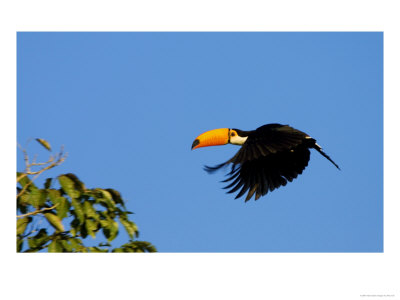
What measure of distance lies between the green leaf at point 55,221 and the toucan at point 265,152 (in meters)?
2.30

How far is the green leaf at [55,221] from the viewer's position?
349 cm

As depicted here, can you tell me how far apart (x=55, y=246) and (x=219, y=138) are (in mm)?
3474

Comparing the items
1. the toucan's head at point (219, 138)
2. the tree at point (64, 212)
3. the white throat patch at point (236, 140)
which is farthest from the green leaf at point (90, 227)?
the white throat patch at point (236, 140)

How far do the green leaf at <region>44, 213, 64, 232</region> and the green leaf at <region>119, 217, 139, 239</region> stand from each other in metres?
0.46

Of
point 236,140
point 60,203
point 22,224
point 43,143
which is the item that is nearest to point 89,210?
point 60,203

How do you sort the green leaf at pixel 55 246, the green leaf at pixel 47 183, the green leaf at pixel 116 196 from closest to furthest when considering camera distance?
the green leaf at pixel 55 246
the green leaf at pixel 47 183
the green leaf at pixel 116 196

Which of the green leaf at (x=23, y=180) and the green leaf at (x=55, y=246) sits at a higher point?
the green leaf at (x=23, y=180)

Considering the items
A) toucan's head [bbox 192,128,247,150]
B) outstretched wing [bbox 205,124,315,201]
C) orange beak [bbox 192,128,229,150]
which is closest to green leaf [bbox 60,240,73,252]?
outstretched wing [bbox 205,124,315,201]

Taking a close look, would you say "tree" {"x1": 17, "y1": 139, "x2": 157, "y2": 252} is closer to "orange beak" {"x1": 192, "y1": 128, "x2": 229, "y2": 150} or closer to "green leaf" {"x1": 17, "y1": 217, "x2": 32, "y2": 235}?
"green leaf" {"x1": 17, "y1": 217, "x2": 32, "y2": 235}

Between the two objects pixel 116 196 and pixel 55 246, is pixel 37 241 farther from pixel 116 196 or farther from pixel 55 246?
pixel 116 196

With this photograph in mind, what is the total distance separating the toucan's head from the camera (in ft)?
20.9

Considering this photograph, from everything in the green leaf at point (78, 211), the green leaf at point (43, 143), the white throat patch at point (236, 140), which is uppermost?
the white throat patch at point (236, 140)

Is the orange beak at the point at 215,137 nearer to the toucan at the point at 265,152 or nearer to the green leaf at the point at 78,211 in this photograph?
the toucan at the point at 265,152
